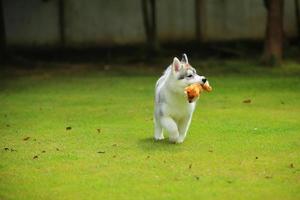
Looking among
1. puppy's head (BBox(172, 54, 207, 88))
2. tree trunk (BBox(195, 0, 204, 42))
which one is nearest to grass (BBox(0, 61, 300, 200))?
puppy's head (BBox(172, 54, 207, 88))

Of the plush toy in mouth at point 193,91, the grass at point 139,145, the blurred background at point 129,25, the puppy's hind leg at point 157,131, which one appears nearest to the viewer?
the grass at point 139,145

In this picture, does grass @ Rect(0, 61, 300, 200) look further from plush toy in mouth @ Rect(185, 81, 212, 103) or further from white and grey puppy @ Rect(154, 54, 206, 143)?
plush toy in mouth @ Rect(185, 81, 212, 103)

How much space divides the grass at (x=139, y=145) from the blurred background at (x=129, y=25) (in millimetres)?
5057

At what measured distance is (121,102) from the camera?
14.4 metres

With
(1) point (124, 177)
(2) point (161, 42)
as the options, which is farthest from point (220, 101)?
(2) point (161, 42)

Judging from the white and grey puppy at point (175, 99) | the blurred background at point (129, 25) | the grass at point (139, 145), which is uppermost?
the white and grey puppy at point (175, 99)

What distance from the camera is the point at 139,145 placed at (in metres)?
9.85

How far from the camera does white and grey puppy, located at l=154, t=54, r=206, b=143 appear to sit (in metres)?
9.44

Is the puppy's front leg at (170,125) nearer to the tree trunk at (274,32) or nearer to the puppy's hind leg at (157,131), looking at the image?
the puppy's hind leg at (157,131)

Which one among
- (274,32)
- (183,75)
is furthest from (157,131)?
(274,32)

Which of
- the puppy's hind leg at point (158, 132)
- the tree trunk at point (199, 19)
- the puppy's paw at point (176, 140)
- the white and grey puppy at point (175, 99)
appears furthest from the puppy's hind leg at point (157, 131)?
the tree trunk at point (199, 19)

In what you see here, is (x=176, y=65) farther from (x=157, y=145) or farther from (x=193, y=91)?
(x=157, y=145)

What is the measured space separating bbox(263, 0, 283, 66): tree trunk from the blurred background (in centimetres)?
258

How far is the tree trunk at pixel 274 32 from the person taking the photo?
19141mm
